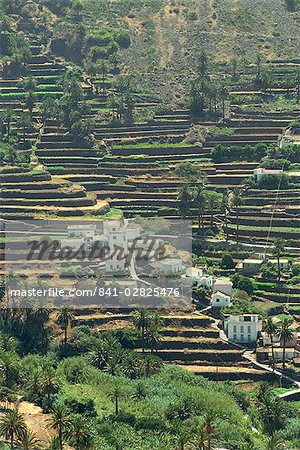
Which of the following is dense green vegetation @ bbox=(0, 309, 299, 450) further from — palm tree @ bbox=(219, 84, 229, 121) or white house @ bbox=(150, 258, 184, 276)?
palm tree @ bbox=(219, 84, 229, 121)

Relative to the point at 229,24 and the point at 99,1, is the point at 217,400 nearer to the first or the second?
the point at 229,24

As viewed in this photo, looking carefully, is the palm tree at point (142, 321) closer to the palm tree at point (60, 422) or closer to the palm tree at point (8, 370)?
the palm tree at point (8, 370)

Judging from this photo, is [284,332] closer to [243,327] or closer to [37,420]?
[243,327]

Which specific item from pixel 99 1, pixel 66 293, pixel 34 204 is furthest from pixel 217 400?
pixel 99 1

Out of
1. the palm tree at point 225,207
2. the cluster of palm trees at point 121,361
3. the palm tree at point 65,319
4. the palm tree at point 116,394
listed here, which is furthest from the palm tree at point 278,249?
the palm tree at point 116,394

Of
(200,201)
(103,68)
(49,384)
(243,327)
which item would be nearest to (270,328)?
(243,327)

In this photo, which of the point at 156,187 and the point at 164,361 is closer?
the point at 164,361
